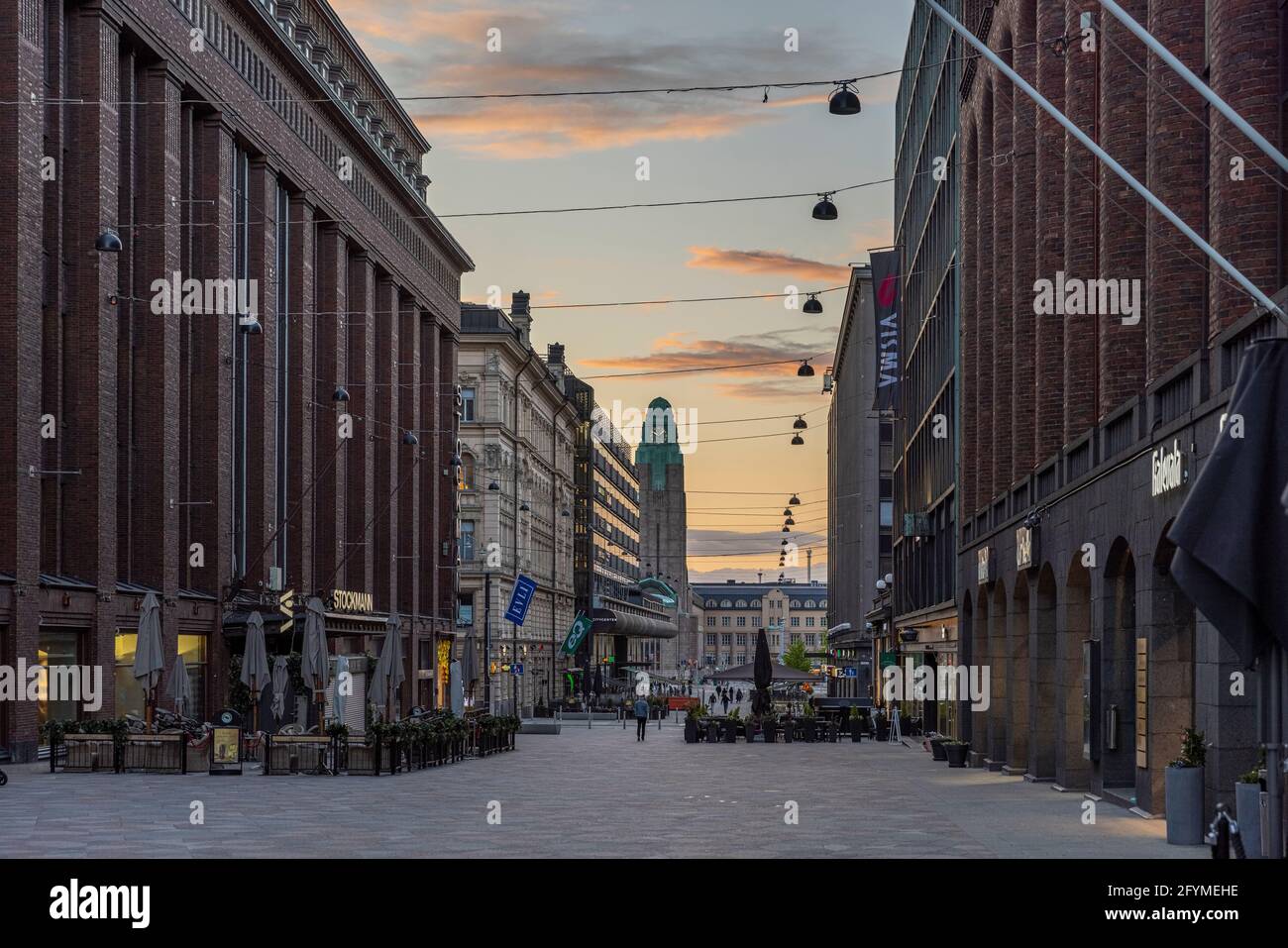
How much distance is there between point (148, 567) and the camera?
48125mm

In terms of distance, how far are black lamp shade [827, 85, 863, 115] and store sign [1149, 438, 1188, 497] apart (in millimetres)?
8758

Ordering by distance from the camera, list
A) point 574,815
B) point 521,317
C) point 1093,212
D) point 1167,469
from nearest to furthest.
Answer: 1. point 1167,469
2. point 574,815
3. point 1093,212
4. point 521,317

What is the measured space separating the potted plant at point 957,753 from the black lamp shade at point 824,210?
1252 cm

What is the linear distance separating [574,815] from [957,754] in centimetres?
1833

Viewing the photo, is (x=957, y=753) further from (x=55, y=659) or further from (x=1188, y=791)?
(x=1188, y=791)

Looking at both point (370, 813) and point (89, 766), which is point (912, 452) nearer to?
point (89, 766)

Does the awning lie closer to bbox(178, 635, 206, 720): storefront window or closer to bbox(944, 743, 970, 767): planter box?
bbox(178, 635, 206, 720): storefront window

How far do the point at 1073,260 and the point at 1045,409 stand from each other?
14.4ft

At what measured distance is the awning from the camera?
115250mm

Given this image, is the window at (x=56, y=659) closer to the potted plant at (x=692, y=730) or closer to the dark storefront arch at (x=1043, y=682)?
the dark storefront arch at (x=1043, y=682)

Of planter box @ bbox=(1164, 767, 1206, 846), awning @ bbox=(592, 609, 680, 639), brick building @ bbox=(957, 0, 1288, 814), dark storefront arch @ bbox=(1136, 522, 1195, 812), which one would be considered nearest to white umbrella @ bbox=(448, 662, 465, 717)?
awning @ bbox=(592, 609, 680, 639)

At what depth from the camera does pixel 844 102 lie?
2906cm

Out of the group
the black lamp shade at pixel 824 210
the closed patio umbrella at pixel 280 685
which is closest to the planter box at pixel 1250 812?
the black lamp shade at pixel 824 210

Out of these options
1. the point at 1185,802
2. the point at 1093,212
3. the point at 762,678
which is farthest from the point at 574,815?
the point at 762,678
